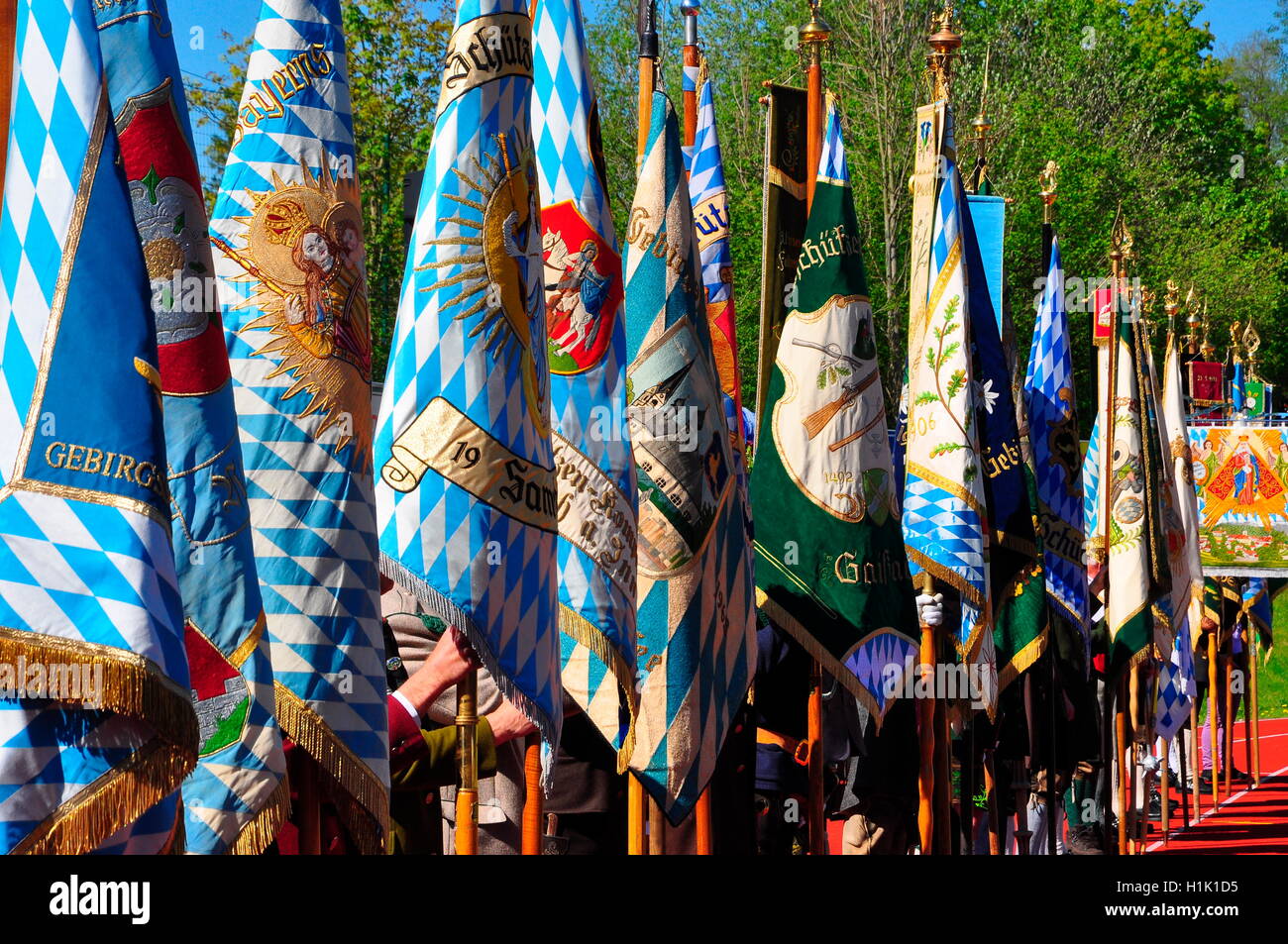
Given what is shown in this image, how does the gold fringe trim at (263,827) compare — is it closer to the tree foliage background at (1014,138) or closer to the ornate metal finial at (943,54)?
the ornate metal finial at (943,54)

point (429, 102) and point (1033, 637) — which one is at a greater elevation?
point (429, 102)

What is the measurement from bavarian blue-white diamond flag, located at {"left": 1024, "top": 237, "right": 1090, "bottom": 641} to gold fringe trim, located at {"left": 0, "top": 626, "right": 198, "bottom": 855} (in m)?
6.92

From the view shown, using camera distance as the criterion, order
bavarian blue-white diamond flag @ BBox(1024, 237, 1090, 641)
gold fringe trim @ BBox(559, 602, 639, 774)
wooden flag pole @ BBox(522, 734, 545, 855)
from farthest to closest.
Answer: bavarian blue-white diamond flag @ BBox(1024, 237, 1090, 641) < gold fringe trim @ BBox(559, 602, 639, 774) < wooden flag pole @ BBox(522, 734, 545, 855)

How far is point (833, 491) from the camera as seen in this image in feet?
20.2

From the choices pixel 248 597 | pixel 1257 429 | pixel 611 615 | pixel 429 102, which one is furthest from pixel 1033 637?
pixel 429 102

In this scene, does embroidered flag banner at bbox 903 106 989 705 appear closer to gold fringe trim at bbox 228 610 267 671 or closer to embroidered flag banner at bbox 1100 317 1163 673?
embroidered flag banner at bbox 1100 317 1163 673

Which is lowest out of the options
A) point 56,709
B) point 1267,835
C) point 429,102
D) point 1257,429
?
point 1267,835

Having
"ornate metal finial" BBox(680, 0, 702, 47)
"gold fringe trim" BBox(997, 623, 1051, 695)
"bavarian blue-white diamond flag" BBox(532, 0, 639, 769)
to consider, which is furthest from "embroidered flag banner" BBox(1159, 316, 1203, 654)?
"bavarian blue-white diamond flag" BBox(532, 0, 639, 769)

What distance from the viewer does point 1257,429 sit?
15.8 metres

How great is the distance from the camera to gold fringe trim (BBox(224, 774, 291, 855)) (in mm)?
3428

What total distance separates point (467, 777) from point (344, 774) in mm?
373

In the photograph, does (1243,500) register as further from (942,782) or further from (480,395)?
(480,395)
